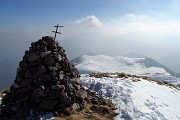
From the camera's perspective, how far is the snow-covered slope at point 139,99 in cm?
→ 2800

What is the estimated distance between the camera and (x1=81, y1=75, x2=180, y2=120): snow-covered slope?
1102 inches

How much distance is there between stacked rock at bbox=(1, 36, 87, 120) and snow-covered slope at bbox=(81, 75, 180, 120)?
158 inches

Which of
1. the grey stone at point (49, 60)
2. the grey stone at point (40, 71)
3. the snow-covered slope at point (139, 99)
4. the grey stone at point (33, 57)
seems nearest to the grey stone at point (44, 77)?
the grey stone at point (40, 71)

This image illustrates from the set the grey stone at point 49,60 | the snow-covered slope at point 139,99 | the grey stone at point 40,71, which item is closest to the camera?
the grey stone at point 40,71

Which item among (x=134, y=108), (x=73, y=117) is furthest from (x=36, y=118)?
(x=134, y=108)

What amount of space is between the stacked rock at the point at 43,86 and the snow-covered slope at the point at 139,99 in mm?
4010

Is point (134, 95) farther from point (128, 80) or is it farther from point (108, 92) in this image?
point (128, 80)

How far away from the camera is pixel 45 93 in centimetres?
2598

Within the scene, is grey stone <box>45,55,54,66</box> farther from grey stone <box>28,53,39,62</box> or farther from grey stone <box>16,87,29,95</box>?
grey stone <box>16,87,29,95</box>

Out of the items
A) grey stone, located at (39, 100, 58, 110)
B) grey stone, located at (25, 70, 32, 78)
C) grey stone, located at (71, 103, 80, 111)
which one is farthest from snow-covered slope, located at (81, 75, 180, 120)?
grey stone, located at (25, 70, 32, 78)

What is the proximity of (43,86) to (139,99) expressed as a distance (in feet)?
37.0

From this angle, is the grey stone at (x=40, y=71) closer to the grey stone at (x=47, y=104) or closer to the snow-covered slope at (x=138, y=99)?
the grey stone at (x=47, y=104)

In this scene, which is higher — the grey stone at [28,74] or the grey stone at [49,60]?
the grey stone at [49,60]

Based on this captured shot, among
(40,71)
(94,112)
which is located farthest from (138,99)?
(40,71)
